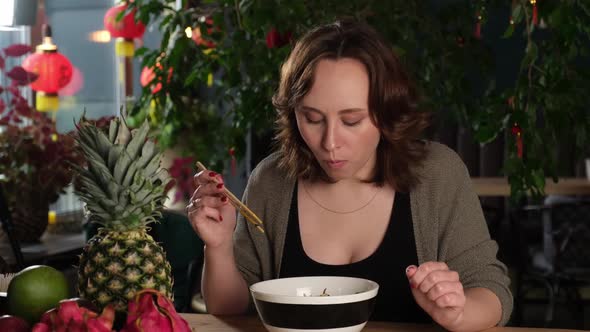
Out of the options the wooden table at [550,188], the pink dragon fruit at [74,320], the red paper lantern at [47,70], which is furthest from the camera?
the wooden table at [550,188]

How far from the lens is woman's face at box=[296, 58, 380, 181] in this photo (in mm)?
1646

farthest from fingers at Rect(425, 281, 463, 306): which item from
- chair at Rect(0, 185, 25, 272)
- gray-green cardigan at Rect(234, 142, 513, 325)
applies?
chair at Rect(0, 185, 25, 272)

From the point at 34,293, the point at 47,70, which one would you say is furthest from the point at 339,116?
the point at 47,70

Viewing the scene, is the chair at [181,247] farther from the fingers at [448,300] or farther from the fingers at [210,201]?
the fingers at [448,300]

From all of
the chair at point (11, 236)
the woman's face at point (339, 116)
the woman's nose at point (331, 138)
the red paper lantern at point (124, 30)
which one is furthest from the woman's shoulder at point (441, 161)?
the red paper lantern at point (124, 30)

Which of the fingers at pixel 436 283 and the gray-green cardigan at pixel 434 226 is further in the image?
the gray-green cardigan at pixel 434 226

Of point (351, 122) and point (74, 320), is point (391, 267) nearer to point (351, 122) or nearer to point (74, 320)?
point (351, 122)

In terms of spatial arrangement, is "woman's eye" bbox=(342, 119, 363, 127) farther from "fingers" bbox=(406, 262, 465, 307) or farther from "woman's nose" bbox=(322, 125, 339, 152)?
"fingers" bbox=(406, 262, 465, 307)

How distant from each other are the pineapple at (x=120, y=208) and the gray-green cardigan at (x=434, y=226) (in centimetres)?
49

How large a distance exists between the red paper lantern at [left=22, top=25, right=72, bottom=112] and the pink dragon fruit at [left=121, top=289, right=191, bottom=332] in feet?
10.2

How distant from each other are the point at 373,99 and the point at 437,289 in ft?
1.45

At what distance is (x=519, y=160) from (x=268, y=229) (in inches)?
36.3

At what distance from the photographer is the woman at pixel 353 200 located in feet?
5.46

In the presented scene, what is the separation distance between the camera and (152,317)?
1.10m
